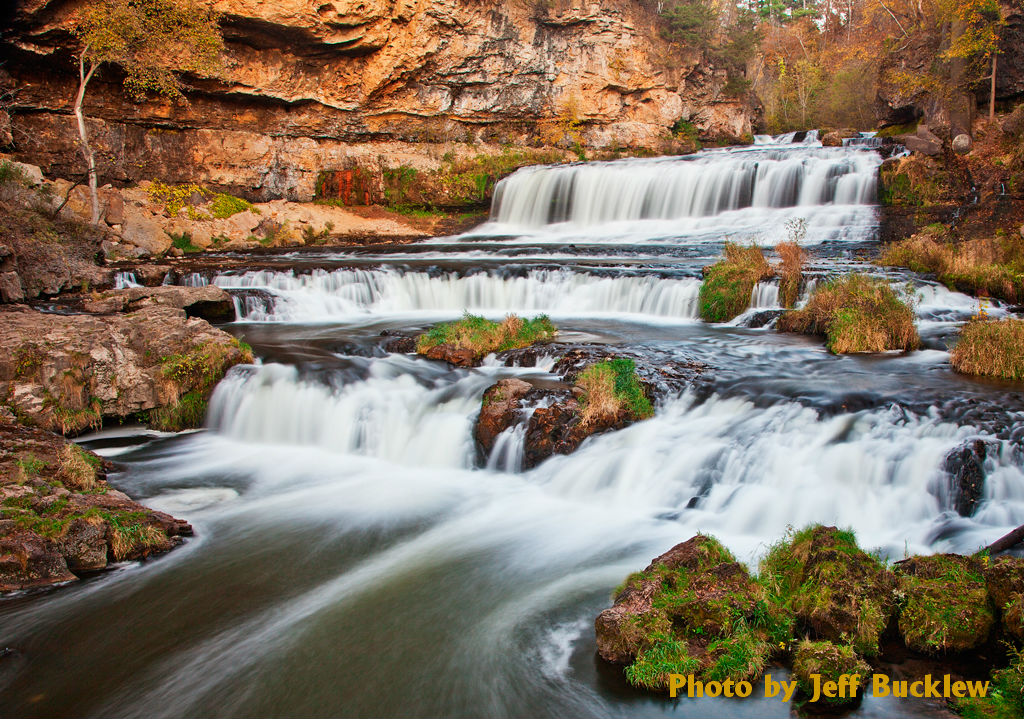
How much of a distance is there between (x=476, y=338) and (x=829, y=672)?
7.34 m

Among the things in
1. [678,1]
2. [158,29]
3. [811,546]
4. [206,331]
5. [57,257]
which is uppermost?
[678,1]

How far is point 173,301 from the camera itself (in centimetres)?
1205

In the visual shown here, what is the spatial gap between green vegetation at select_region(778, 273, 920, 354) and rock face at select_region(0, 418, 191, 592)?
891cm

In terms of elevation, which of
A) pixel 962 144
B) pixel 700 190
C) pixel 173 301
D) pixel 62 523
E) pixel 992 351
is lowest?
pixel 62 523

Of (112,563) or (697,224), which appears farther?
(697,224)

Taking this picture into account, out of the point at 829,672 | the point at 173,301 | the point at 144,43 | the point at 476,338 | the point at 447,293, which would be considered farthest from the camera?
the point at 144,43

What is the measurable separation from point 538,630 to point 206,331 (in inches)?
300

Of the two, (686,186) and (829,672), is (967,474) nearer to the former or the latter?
(829,672)

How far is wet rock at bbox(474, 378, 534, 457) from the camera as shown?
7.84 meters

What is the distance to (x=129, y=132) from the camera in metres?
22.8

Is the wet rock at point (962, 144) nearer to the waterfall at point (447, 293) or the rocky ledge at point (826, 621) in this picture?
the waterfall at point (447, 293)

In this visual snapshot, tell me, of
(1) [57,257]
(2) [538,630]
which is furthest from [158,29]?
(2) [538,630]

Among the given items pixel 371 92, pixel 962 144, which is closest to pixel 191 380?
pixel 371 92

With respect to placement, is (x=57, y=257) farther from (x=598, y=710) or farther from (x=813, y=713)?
(x=813, y=713)
